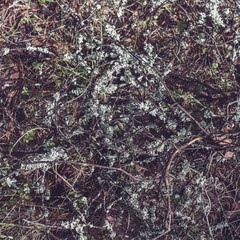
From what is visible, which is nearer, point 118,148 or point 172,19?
point 118,148

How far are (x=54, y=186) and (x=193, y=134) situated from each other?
921 millimetres

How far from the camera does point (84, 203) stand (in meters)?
1.62

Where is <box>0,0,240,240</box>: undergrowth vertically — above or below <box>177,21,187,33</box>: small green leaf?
below

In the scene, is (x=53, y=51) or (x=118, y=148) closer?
(x=118, y=148)

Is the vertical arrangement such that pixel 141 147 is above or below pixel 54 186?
above

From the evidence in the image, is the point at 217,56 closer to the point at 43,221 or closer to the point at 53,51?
the point at 53,51

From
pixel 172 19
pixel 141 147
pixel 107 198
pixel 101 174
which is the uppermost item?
pixel 172 19

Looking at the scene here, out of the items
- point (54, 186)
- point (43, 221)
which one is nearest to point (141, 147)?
point (54, 186)

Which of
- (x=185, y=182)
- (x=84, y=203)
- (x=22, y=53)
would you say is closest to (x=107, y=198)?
(x=84, y=203)

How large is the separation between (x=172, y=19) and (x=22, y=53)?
3.25 feet

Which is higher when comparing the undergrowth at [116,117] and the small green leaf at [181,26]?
the small green leaf at [181,26]

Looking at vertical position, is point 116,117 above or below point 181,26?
below

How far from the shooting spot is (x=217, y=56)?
170 cm

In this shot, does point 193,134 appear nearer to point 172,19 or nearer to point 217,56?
point 217,56
